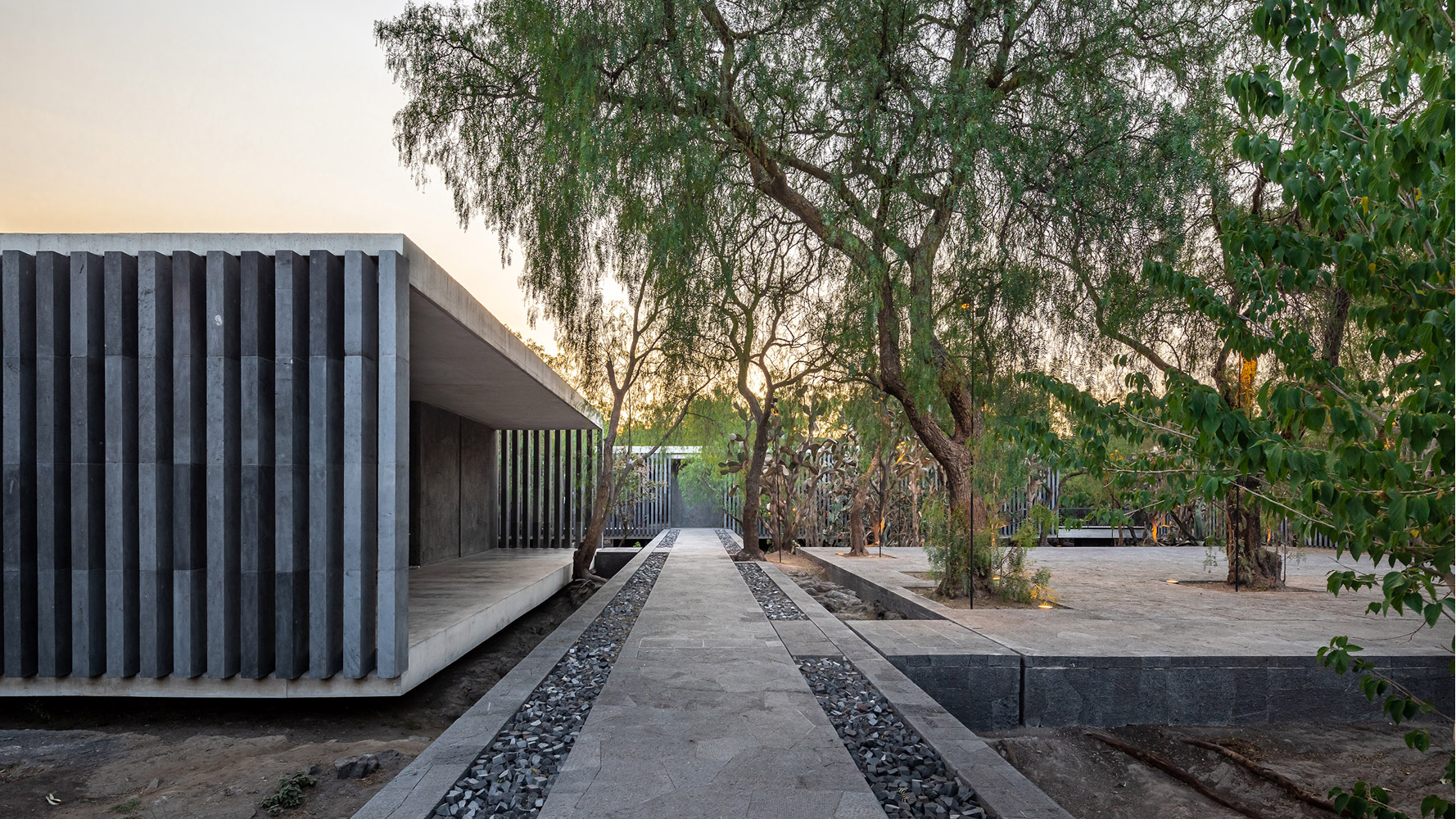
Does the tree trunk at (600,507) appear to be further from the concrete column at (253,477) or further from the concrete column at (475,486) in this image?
the concrete column at (253,477)

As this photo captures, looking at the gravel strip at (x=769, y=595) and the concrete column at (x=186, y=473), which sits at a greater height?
the concrete column at (x=186, y=473)

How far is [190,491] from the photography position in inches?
171

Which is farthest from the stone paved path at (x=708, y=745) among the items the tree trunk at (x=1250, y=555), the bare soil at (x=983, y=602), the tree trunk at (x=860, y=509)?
the tree trunk at (x=860, y=509)

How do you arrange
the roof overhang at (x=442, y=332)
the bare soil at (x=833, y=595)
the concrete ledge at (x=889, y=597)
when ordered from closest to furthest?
the roof overhang at (x=442, y=332)
the concrete ledge at (x=889, y=597)
the bare soil at (x=833, y=595)

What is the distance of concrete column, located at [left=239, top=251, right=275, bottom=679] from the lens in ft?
14.2

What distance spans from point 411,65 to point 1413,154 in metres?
7.99

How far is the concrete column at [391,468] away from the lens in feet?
14.5

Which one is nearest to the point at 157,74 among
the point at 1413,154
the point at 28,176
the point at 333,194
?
the point at 28,176

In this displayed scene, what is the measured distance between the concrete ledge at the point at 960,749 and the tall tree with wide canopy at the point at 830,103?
3093mm

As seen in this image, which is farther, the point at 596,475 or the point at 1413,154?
the point at 596,475

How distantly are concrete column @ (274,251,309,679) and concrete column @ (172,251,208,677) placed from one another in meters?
0.42

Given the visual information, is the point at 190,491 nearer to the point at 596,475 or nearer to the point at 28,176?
the point at 28,176

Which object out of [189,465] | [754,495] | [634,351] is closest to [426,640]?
[189,465]

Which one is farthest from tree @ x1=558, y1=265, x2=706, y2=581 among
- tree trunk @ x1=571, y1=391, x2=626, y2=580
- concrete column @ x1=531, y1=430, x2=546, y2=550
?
concrete column @ x1=531, y1=430, x2=546, y2=550
